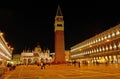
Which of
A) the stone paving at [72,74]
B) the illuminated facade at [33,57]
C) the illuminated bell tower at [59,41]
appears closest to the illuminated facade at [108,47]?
the illuminated bell tower at [59,41]

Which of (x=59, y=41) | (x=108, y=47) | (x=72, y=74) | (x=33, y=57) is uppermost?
(x=59, y=41)

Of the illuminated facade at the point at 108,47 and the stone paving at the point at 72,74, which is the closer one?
the stone paving at the point at 72,74

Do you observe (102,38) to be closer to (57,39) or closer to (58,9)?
(57,39)

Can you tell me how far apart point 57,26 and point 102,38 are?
70.7ft

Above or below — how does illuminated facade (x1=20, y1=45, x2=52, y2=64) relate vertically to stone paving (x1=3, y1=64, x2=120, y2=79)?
above

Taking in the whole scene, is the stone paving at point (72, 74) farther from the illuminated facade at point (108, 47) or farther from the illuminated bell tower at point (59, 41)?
the illuminated bell tower at point (59, 41)

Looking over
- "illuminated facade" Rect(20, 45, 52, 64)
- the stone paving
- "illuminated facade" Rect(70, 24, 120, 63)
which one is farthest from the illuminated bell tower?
"illuminated facade" Rect(20, 45, 52, 64)

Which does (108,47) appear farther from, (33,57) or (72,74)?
(33,57)

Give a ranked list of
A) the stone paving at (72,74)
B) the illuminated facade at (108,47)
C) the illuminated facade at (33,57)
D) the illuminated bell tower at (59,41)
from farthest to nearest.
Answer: the illuminated facade at (33,57) → the illuminated bell tower at (59,41) → the illuminated facade at (108,47) → the stone paving at (72,74)

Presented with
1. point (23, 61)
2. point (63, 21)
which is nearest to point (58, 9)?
point (63, 21)

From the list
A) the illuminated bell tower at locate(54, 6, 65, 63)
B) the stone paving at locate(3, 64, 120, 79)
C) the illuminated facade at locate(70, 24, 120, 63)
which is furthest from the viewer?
the illuminated bell tower at locate(54, 6, 65, 63)

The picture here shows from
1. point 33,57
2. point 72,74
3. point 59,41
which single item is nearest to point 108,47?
point 59,41

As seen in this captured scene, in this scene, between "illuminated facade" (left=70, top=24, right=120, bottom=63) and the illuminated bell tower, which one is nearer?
"illuminated facade" (left=70, top=24, right=120, bottom=63)

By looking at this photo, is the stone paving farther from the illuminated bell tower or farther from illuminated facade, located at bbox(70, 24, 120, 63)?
the illuminated bell tower
